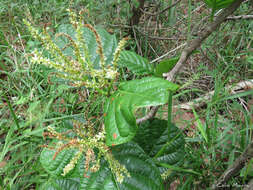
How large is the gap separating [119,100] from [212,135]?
0.85 meters

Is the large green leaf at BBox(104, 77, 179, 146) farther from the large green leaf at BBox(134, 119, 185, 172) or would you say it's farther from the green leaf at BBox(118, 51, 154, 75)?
the large green leaf at BBox(134, 119, 185, 172)

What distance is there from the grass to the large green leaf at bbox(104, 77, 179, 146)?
1.35ft

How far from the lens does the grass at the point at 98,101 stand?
51.1 inches

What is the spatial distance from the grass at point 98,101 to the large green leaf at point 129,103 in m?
0.41

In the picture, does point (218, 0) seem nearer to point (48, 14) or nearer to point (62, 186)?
point (62, 186)

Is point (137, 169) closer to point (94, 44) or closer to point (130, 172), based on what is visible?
point (130, 172)

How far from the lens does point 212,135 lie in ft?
4.35

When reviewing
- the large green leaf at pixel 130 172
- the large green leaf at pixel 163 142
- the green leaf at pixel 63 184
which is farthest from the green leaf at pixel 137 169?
the green leaf at pixel 63 184

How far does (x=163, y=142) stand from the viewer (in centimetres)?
111

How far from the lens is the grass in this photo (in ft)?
4.25

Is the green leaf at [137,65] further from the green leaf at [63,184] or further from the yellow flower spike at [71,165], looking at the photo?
the green leaf at [63,184]

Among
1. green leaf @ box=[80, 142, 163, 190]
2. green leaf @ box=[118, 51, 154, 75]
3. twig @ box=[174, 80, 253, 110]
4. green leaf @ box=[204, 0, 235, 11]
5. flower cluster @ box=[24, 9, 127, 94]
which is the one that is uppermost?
green leaf @ box=[204, 0, 235, 11]

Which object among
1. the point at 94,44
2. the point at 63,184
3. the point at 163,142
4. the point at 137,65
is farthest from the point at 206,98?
the point at 63,184

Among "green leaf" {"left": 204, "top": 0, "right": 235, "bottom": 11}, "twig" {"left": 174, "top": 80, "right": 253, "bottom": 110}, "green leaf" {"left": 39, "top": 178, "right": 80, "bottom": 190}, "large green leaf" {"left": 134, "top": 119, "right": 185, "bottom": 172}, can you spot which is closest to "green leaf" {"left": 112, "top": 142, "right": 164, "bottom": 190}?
"large green leaf" {"left": 134, "top": 119, "right": 185, "bottom": 172}
